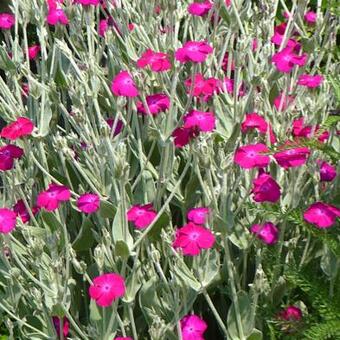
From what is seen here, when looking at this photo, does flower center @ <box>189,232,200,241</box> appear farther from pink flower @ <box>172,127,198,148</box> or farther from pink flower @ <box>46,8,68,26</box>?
pink flower @ <box>46,8,68,26</box>

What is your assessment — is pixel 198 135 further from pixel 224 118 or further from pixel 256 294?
pixel 256 294

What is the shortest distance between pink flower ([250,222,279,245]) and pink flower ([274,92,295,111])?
37 centimetres

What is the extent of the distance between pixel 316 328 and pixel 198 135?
22.7 inches

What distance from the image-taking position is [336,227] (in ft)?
6.77

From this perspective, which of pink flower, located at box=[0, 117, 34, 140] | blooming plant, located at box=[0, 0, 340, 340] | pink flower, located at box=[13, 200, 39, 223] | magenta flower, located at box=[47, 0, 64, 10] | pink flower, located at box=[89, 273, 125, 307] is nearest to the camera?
pink flower, located at box=[89, 273, 125, 307]

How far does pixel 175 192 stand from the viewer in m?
2.16

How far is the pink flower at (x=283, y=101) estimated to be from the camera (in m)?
2.20

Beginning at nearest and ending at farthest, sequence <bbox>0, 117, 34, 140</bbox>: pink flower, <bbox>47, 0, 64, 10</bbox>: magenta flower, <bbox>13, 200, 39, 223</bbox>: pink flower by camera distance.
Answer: <bbox>0, 117, 34, 140</bbox>: pink flower → <bbox>13, 200, 39, 223</bbox>: pink flower → <bbox>47, 0, 64, 10</bbox>: magenta flower

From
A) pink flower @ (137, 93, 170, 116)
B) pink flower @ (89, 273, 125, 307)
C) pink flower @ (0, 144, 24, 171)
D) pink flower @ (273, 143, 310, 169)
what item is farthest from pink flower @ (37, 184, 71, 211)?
pink flower @ (273, 143, 310, 169)

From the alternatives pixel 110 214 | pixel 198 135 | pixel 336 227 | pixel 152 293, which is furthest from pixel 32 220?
pixel 336 227

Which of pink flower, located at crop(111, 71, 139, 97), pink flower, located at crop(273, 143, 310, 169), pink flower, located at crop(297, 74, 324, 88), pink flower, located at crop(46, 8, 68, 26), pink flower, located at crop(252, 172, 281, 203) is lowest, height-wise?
pink flower, located at crop(252, 172, 281, 203)

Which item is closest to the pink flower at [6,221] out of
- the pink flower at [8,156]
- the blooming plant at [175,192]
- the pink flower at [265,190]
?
the blooming plant at [175,192]

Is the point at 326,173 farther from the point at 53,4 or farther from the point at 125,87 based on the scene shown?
the point at 53,4

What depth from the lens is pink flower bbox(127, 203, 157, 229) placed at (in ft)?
6.37
